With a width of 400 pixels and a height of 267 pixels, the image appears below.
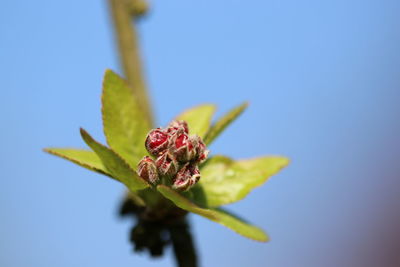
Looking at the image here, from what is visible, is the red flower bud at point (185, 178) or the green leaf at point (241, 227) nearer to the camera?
the red flower bud at point (185, 178)

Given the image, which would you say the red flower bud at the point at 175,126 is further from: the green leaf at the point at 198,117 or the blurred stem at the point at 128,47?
the blurred stem at the point at 128,47

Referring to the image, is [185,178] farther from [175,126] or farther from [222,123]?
[222,123]

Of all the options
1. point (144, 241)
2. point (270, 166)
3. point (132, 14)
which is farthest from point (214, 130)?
point (132, 14)

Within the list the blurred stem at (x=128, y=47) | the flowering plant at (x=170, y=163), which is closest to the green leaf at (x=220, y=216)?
the flowering plant at (x=170, y=163)

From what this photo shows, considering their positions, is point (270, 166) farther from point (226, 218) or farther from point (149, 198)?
point (149, 198)

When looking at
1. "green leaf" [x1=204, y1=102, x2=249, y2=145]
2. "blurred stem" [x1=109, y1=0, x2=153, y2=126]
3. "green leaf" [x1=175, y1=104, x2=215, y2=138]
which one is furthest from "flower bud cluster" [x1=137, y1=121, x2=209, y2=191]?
"blurred stem" [x1=109, y1=0, x2=153, y2=126]

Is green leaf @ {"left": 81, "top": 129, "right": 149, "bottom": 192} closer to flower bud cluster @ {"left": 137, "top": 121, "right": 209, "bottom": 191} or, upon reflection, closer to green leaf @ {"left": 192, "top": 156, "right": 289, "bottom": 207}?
flower bud cluster @ {"left": 137, "top": 121, "right": 209, "bottom": 191}

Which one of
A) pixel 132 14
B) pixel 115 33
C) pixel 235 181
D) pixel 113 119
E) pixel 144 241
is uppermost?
pixel 132 14

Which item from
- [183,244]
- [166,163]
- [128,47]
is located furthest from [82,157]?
[128,47]
